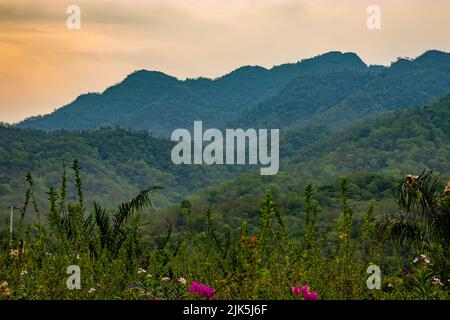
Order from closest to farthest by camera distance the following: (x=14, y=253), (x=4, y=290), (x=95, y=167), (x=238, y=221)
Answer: (x=4, y=290), (x=14, y=253), (x=238, y=221), (x=95, y=167)

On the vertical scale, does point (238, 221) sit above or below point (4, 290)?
below

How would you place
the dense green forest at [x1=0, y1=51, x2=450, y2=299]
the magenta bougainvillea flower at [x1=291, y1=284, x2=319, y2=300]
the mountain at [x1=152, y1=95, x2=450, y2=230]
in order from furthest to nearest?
the mountain at [x1=152, y1=95, x2=450, y2=230] < the dense green forest at [x1=0, y1=51, x2=450, y2=299] < the magenta bougainvillea flower at [x1=291, y1=284, x2=319, y2=300]

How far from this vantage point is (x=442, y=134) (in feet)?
506

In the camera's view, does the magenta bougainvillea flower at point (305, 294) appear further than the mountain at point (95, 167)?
No

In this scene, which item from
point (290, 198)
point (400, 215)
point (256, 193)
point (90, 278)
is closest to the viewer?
point (90, 278)

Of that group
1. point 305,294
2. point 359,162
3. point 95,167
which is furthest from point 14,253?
point 95,167

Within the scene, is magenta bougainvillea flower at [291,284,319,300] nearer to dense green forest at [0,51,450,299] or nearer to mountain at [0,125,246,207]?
dense green forest at [0,51,450,299]

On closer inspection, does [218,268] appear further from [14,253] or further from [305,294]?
[305,294]

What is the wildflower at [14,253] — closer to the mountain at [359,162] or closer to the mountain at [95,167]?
the mountain at [359,162]

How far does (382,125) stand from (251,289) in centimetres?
17219

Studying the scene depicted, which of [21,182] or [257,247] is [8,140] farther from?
[257,247]

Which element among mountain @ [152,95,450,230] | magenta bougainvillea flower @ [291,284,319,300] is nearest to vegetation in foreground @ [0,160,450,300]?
magenta bougainvillea flower @ [291,284,319,300]

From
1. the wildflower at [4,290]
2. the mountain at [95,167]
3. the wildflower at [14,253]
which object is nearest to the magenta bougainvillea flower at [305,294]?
the wildflower at [4,290]

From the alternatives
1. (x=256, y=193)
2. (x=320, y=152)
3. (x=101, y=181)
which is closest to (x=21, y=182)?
(x=101, y=181)
